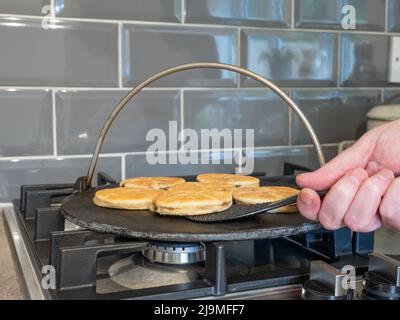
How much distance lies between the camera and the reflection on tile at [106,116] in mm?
981

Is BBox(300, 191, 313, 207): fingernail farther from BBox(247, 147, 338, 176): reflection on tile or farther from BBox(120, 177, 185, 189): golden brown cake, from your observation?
BBox(247, 147, 338, 176): reflection on tile

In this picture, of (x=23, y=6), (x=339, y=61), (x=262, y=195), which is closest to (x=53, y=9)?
(x=23, y=6)

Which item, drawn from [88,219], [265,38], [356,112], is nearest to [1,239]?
[88,219]

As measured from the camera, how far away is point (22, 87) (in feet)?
3.10

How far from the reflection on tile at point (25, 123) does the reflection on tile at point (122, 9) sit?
164mm

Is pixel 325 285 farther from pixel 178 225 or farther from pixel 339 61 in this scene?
pixel 339 61

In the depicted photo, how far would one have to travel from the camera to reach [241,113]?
3.67ft

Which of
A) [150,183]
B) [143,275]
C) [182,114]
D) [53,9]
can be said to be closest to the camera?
[143,275]

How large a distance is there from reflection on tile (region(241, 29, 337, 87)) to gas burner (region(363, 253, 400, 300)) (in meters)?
0.63

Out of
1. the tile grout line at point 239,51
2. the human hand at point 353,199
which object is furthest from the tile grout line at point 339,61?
the human hand at point 353,199

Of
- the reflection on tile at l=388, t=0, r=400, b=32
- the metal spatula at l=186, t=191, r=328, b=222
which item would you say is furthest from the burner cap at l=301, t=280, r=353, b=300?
the reflection on tile at l=388, t=0, r=400, b=32

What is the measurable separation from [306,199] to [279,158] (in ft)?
1.92

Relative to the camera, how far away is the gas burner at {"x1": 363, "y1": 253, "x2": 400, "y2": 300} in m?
0.52

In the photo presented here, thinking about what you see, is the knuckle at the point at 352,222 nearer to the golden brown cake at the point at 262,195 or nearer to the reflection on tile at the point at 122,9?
the golden brown cake at the point at 262,195
